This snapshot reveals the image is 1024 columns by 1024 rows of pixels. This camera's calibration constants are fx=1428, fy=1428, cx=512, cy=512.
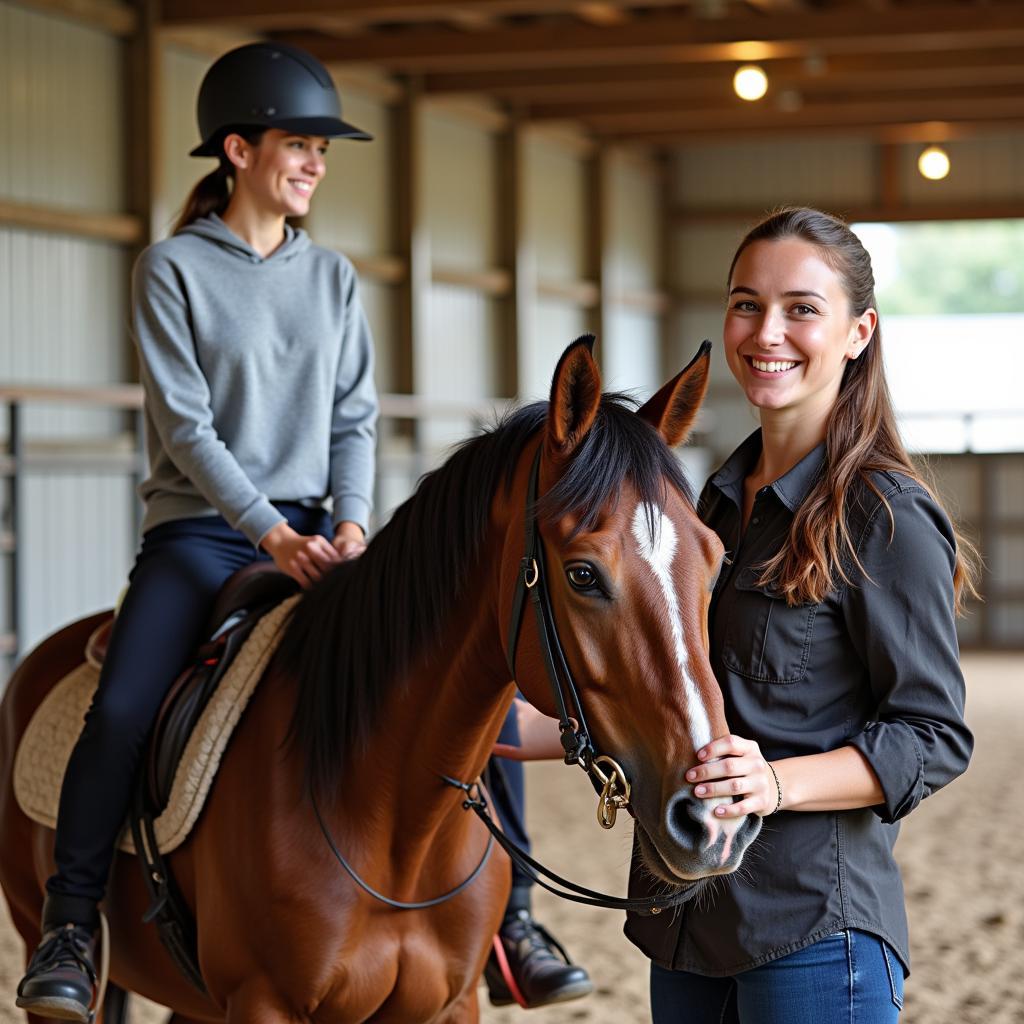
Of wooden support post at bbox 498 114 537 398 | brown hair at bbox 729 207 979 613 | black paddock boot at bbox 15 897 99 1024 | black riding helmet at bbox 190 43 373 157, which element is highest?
wooden support post at bbox 498 114 537 398

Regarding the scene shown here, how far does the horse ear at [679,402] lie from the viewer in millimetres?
1735

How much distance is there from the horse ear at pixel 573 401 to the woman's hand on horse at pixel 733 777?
0.40 metres

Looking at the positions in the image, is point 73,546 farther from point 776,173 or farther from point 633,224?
point 776,173

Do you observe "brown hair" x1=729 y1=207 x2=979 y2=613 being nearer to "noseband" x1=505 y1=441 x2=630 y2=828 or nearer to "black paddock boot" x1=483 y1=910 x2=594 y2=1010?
"noseband" x1=505 y1=441 x2=630 y2=828

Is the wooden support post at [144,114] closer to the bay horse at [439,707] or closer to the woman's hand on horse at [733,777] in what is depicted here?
the bay horse at [439,707]

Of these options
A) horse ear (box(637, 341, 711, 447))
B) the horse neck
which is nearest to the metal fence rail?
the horse neck

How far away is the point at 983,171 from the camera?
13.9 metres

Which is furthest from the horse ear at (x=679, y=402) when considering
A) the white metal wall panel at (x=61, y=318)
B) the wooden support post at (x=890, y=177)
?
the wooden support post at (x=890, y=177)

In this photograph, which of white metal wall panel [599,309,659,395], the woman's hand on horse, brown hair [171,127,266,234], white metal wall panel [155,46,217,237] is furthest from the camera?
white metal wall panel [599,309,659,395]

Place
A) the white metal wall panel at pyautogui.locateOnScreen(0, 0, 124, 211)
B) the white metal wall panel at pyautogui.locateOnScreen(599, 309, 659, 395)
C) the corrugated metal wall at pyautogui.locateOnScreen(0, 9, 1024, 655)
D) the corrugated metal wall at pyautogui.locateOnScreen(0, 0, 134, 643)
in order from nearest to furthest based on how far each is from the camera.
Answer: the white metal wall panel at pyautogui.locateOnScreen(0, 0, 124, 211)
the corrugated metal wall at pyautogui.locateOnScreen(0, 0, 134, 643)
the corrugated metal wall at pyautogui.locateOnScreen(0, 9, 1024, 655)
the white metal wall panel at pyautogui.locateOnScreen(599, 309, 659, 395)

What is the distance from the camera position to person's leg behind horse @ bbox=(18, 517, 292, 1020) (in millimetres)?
2250

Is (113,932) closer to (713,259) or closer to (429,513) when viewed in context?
(429,513)

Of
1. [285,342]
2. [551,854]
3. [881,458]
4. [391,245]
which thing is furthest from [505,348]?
[881,458]

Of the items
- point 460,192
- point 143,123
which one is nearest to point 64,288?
point 143,123
